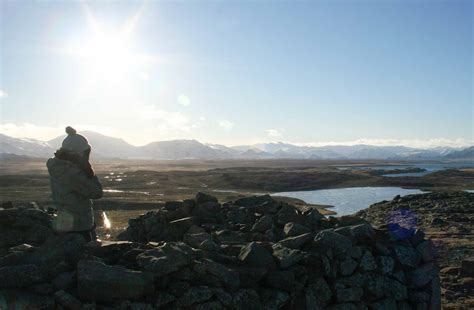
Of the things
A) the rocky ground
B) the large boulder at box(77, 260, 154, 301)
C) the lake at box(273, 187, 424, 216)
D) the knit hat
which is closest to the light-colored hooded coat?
the knit hat

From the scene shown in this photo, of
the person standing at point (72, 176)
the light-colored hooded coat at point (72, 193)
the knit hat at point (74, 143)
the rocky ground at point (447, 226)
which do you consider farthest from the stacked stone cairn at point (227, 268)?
the rocky ground at point (447, 226)

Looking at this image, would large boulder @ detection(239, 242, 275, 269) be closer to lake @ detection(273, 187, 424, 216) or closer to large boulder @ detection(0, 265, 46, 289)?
large boulder @ detection(0, 265, 46, 289)

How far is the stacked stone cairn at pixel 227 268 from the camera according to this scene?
8.20 metres

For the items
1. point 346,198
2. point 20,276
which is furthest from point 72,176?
point 346,198

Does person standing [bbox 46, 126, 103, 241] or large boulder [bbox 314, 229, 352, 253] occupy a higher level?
person standing [bbox 46, 126, 103, 241]

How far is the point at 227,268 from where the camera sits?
9.37 m

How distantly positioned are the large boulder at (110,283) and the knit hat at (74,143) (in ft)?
8.55

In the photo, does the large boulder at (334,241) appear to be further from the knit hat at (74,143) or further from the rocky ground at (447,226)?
the rocky ground at (447,226)

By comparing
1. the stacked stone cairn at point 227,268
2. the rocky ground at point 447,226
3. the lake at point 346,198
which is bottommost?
the lake at point 346,198

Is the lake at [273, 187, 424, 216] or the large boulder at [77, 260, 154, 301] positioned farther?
the lake at [273, 187, 424, 216]

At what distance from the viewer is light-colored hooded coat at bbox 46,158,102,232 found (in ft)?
31.1

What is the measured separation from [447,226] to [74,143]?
103 ft

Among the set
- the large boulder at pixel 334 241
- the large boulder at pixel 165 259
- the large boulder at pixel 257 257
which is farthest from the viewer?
the large boulder at pixel 334 241

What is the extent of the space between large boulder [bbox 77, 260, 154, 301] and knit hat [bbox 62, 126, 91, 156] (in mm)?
2607
